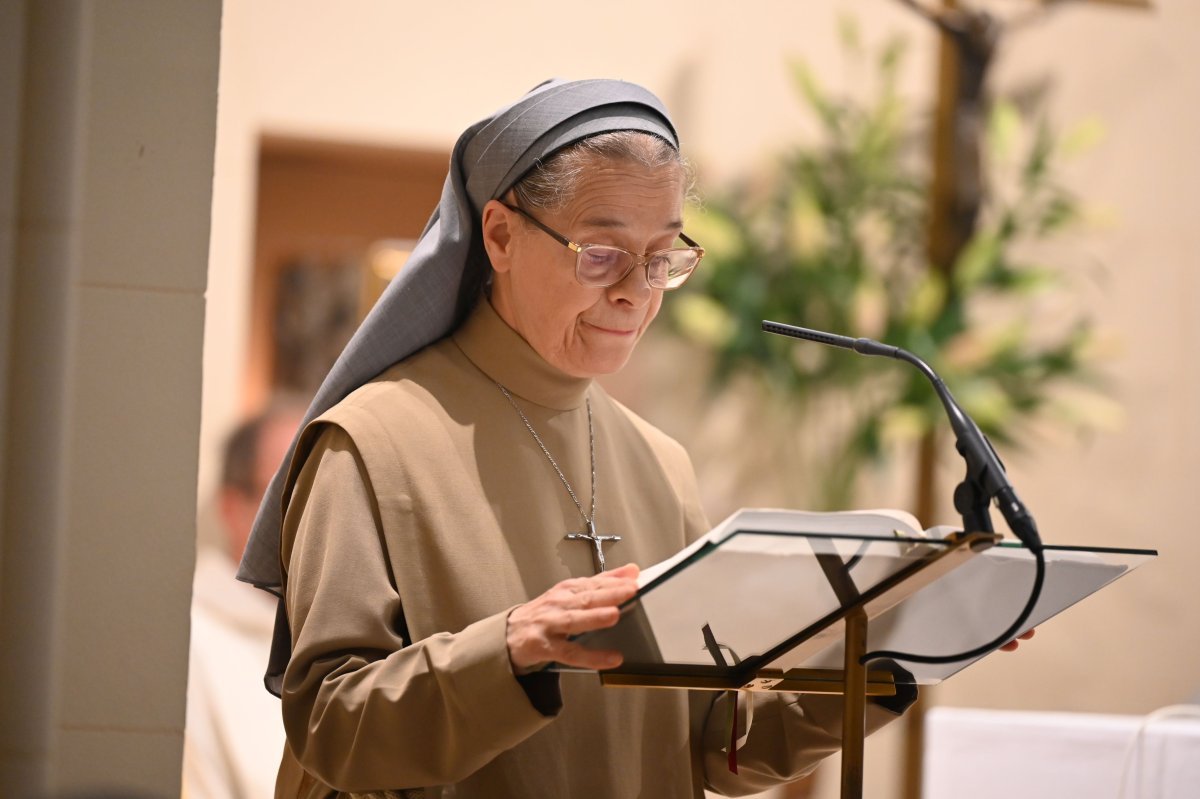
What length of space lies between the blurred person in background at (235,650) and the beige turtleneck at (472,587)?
69.4 inches

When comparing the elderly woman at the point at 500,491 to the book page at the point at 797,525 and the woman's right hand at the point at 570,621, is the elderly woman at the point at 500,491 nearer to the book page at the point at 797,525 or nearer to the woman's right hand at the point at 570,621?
the woman's right hand at the point at 570,621

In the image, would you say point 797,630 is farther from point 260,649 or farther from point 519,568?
point 260,649

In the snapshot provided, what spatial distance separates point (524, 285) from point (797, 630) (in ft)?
2.50

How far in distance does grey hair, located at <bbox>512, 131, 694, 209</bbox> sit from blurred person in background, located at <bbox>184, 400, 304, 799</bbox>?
206cm

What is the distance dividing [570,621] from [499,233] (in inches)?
33.5

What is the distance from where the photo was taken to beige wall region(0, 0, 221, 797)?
2.02 meters

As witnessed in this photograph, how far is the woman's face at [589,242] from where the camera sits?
211 centimetres

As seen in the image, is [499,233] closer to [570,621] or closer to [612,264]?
[612,264]

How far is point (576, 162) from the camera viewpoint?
6.97 feet

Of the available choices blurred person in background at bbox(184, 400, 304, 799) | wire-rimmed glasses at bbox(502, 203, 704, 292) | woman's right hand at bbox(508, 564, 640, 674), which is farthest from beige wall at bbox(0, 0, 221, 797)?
blurred person in background at bbox(184, 400, 304, 799)

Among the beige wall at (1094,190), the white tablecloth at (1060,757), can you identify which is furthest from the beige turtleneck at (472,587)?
the beige wall at (1094,190)

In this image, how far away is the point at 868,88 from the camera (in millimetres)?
6578

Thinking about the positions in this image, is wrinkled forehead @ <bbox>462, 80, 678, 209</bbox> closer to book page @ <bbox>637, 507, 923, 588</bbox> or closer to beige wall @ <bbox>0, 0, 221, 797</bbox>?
beige wall @ <bbox>0, 0, 221, 797</bbox>

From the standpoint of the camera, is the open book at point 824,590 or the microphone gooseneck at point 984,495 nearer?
the open book at point 824,590
